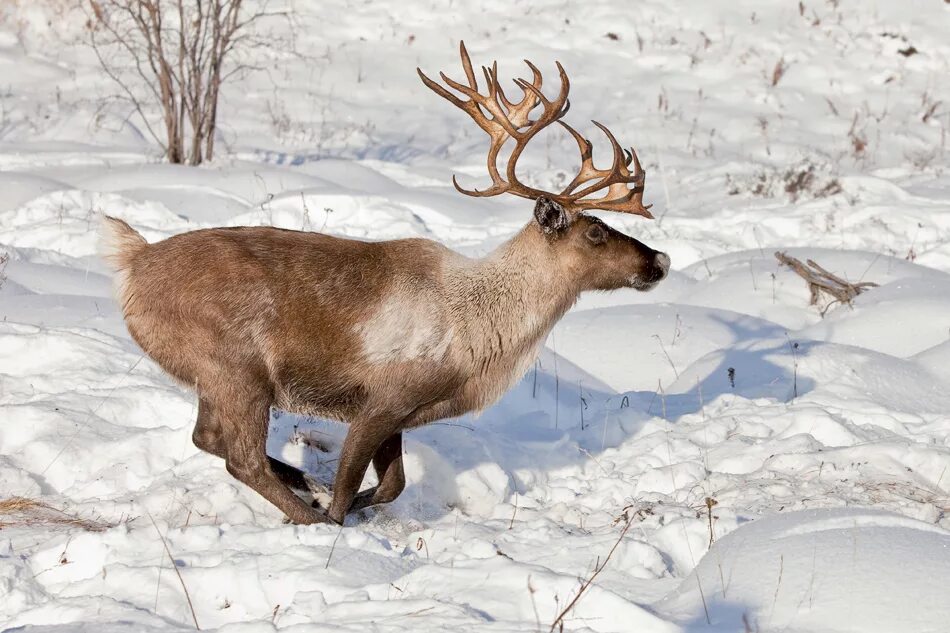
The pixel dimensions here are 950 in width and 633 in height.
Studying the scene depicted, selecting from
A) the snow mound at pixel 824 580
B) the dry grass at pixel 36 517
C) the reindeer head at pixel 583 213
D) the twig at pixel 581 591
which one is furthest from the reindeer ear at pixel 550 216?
the dry grass at pixel 36 517

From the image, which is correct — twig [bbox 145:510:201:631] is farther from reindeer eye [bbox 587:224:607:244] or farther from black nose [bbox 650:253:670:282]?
black nose [bbox 650:253:670:282]

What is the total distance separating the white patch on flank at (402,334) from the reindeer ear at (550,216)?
2.40 feet

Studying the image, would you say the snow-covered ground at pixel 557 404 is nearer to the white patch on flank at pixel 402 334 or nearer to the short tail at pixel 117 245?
the white patch on flank at pixel 402 334

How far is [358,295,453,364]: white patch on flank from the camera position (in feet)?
16.7

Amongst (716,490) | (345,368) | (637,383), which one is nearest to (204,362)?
(345,368)

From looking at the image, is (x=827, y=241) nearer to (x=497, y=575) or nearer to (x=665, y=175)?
(x=665, y=175)

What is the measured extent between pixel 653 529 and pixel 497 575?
113 cm

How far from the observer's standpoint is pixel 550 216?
5.41m

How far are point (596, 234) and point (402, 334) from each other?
117cm

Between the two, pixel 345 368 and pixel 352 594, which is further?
pixel 345 368

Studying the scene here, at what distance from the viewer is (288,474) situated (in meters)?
5.38

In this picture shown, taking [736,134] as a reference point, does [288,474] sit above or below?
below

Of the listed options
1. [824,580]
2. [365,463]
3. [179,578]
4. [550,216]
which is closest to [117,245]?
[365,463]

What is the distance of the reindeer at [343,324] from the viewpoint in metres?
4.95
